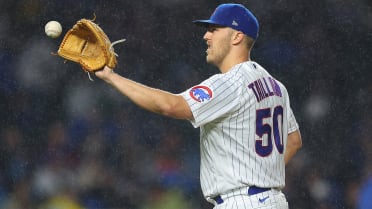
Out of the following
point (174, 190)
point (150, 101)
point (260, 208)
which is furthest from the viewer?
point (174, 190)

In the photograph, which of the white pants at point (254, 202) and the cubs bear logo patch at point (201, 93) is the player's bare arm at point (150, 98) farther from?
the white pants at point (254, 202)

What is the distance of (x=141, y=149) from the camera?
5.23 metres

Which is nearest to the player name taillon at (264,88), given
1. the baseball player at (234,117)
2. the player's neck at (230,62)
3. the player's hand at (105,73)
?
the baseball player at (234,117)

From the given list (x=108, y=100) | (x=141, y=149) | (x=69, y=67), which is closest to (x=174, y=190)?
(x=141, y=149)

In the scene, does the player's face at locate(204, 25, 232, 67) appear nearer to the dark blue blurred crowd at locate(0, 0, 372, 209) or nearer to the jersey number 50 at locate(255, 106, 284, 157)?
the jersey number 50 at locate(255, 106, 284, 157)

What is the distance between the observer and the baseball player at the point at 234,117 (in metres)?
2.69

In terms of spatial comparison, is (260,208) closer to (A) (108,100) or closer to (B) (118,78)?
(B) (118,78)

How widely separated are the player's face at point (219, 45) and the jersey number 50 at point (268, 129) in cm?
31

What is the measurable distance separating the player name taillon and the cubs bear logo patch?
20cm

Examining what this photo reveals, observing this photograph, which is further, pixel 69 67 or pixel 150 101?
pixel 69 67

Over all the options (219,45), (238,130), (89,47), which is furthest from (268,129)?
(89,47)

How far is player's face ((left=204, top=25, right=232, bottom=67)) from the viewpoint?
2.99 meters

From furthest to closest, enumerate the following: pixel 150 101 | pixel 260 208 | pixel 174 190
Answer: pixel 174 190
pixel 260 208
pixel 150 101

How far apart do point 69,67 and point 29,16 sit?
1.58 ft
